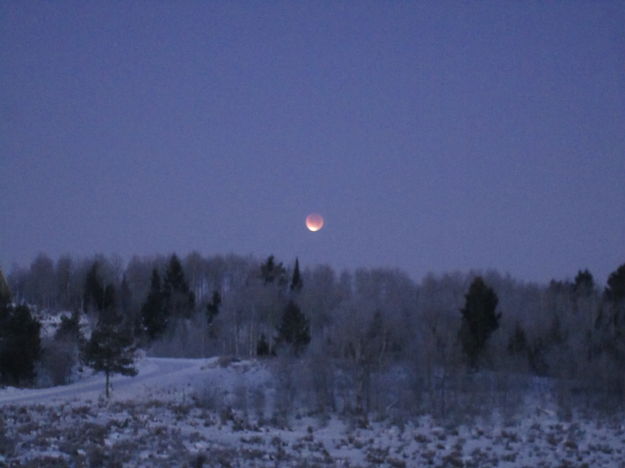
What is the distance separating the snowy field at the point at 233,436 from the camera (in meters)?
18.0

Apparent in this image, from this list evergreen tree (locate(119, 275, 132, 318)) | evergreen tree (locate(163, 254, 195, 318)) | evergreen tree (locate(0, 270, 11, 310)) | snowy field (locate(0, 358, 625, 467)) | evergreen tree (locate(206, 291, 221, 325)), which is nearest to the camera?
snowy field (locate(0, 358, 625, 467))

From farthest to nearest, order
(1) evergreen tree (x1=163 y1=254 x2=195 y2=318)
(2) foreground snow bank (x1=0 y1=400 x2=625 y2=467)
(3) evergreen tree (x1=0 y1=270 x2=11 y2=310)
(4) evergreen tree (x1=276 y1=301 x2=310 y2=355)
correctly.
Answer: (1) evergreen tree (x1=163 y1=254 x2=195 y2=318) < (4) evergreen tree (x1=276 y1=301 x2=310 y2=355) < (3) evergreen tree (x1=0 y1=270 x2=11 y2=310) < (2) foreground snow bank (x1=0 y1=400 x2=625 y2=467)

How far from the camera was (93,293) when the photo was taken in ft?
212

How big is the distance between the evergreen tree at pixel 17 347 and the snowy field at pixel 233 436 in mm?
2681

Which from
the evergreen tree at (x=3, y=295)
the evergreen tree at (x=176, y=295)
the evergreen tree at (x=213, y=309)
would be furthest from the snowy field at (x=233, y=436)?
the evergreen tree at (x=176, y=295)

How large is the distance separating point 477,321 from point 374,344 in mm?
9370

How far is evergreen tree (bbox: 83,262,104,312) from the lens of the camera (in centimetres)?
6412

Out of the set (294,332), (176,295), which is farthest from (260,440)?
(176,295)

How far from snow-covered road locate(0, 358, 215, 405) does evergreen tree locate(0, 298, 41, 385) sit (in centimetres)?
149

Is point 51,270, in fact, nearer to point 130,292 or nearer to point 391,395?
point 130,292

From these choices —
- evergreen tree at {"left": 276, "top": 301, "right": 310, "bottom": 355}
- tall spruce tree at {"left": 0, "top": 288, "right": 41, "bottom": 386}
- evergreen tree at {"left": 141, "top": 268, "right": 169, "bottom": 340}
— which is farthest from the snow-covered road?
evergreen tree at {"left": 141, "top": 268, "right": 169, "bottom": 340}

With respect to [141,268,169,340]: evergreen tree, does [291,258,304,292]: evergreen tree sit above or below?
above

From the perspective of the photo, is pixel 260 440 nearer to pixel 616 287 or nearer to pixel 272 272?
pixel 616 287

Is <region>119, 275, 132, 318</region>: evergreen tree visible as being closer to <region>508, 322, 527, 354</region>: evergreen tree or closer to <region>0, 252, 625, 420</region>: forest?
<region>0, 252, 625, 420</region>: forest
